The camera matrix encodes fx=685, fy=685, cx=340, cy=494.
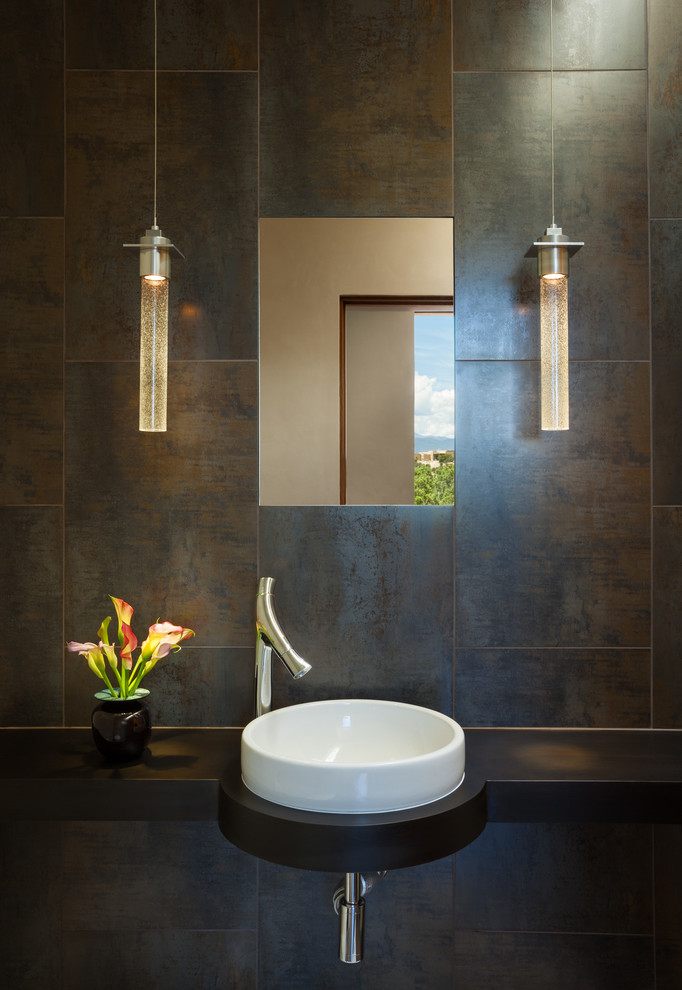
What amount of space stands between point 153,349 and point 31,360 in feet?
1.18

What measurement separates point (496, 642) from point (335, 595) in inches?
15.3

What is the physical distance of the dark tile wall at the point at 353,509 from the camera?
1575 mm

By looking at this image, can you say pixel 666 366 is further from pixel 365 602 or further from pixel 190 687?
pixel 190 687

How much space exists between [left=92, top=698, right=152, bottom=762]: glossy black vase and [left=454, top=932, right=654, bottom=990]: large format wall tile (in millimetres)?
878

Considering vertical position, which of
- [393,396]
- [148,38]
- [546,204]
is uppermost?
[148,38]

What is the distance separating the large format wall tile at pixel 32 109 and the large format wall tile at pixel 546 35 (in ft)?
3.04

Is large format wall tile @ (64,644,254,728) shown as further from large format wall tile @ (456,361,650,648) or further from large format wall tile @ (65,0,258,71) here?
large format wall tile @ (65,0,258,71)

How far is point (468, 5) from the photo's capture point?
1.57 meters

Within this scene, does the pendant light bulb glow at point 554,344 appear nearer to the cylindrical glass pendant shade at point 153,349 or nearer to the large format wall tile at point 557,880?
the cylindrical glass pendant shade at point 153,349

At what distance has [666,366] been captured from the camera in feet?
5.20

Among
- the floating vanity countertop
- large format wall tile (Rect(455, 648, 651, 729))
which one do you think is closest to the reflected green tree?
large format wall tile (Rect(455, 648, 651, 729))

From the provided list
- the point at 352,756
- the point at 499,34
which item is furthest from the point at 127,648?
the point at 499,34

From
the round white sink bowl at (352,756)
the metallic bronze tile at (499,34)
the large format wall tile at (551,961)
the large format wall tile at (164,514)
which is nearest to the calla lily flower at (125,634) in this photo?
the large format wall tile at (164,514)

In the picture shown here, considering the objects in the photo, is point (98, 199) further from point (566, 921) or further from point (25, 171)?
point (566, 921)
